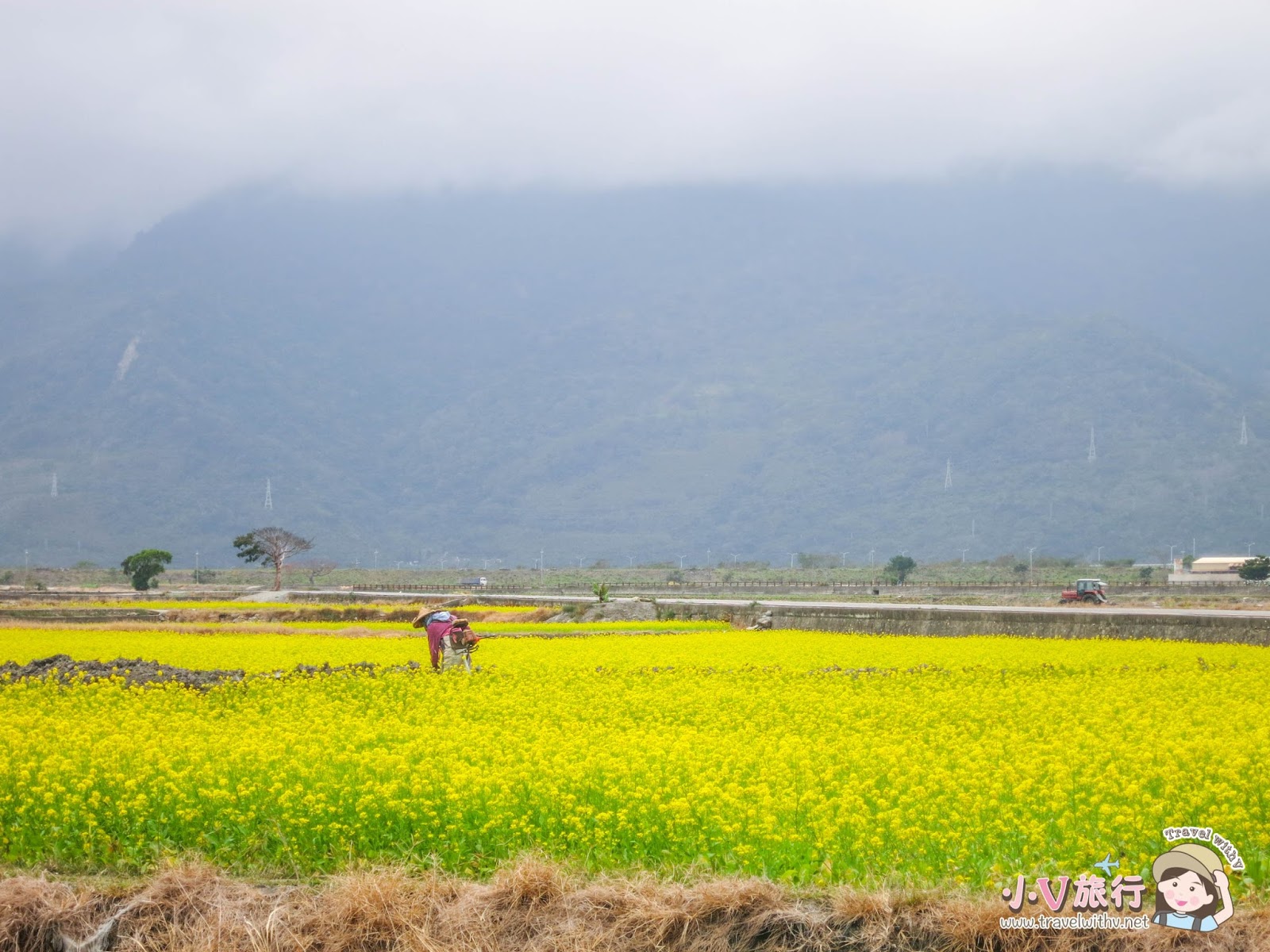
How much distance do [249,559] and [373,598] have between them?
3694 centimetres

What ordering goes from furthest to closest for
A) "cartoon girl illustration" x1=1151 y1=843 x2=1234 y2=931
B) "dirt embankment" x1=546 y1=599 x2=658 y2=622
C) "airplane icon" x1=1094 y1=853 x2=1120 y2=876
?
"dirt embankment" x1=546 y1=599 x2=658 y2=622, "airplane icon" x1=1094 y1=853 x2=1120 y2=876, "cartoon girl illustration" x1=1151 y1=843 x2=1234 y2=931

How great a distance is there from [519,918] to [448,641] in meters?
13.3

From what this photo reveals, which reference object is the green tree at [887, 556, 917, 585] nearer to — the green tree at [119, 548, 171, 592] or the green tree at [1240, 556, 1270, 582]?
the green tree at [1240, 556, 1270, 582]

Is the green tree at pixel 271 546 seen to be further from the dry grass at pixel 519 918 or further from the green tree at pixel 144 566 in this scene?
the dry grass at pixel 519 918

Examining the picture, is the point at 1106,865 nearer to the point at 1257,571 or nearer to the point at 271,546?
the point at 1257,571

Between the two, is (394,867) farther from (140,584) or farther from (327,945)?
(140,584)

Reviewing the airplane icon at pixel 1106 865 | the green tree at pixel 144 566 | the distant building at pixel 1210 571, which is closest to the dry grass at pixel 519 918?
the airplane icon at pixel 1106 865

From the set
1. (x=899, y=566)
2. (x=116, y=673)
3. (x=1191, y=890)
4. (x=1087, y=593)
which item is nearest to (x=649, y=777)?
(x=1191, y=890)

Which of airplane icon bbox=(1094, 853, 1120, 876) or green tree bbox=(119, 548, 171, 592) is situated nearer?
airplane icon bbox=(1094, 853, 1120, 876)

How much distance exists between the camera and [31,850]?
1051 cm

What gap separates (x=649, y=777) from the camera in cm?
1118

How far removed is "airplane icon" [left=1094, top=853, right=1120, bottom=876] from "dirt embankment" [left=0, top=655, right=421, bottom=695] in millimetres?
14328

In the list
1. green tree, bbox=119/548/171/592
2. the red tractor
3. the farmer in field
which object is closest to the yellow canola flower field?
the farmer in field

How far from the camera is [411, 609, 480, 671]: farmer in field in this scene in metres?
21.8
